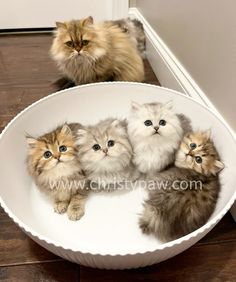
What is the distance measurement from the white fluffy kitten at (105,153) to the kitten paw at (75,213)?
0.10 m

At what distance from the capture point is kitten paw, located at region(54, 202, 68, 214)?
1.07m

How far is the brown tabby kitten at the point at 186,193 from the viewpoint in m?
0.92

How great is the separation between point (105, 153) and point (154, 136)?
0.16 m

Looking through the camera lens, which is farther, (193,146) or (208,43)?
(208,43)

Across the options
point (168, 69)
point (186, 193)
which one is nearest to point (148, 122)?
point (186, 193)

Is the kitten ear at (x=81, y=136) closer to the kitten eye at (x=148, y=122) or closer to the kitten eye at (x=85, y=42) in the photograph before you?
the kitten eye at (x=148, y=122)

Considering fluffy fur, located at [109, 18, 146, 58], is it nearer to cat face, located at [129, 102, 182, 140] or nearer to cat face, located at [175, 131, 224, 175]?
cat face, located at [129, 102, 182, 140]

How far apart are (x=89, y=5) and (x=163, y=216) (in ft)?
5.93

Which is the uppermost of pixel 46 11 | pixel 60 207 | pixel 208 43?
pixel 208 43

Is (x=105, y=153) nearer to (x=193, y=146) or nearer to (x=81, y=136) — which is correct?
(x=81, y=136)

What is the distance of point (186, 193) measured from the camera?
0.95m

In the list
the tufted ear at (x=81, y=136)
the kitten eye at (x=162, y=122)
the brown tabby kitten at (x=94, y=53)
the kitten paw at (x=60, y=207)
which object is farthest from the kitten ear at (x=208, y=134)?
the brown tabby kitten at (x=94, y=53)

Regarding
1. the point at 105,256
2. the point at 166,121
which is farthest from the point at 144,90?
the point at 105,256

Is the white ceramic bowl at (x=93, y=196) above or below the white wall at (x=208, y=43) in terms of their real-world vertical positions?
below
